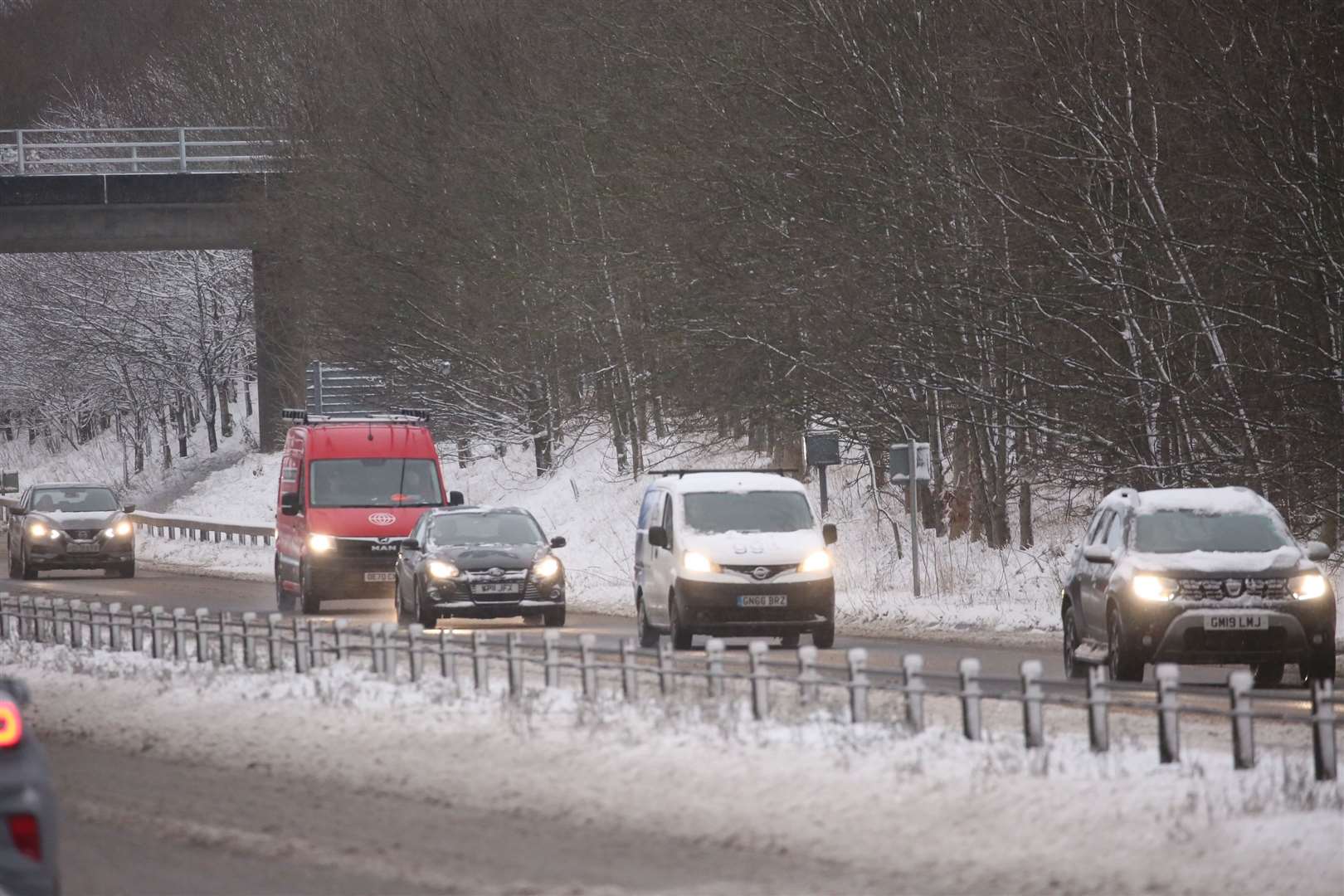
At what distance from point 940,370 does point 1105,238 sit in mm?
3883

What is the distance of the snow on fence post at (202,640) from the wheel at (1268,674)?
953 centimetres

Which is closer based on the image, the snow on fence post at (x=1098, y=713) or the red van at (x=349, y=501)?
the snow on fence post at (x=1098, y=713)

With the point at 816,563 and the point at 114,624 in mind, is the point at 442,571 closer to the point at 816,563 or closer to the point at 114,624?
the point at 114,624

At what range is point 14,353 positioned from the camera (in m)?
87.0

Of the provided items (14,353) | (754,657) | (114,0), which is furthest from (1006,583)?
(114,0)

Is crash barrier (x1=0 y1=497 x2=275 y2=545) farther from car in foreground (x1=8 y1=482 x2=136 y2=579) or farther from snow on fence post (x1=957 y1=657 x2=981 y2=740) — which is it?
snow on fence post (x1=957 y1=657 x2=981 y2=740)

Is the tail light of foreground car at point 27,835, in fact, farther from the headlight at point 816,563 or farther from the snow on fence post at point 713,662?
the headlight at point 816,563

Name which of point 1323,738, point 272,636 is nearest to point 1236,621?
point 1323,738

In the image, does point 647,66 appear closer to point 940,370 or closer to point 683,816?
point 940,370

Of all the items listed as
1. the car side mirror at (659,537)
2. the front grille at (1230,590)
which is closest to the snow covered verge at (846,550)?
the car side mirror at (659,537)

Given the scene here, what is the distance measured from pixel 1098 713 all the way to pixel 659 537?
36.4 ft

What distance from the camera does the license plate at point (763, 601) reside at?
2384 cm

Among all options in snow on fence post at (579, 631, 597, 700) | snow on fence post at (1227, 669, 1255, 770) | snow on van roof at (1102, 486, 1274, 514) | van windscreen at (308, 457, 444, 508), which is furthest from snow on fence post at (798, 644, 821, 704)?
van windscreen at (308, 457, 444, 508)

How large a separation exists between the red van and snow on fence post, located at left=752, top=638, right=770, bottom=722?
54.4ft
